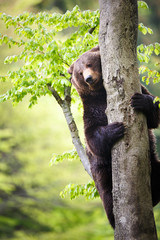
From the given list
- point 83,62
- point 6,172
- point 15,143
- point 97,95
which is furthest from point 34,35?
point 6,172

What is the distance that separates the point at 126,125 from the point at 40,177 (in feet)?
15.8

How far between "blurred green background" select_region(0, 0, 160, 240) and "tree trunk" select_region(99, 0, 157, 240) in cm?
423

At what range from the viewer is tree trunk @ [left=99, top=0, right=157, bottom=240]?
142 cm

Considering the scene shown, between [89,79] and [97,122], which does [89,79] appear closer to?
[89,79]

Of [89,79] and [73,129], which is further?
[73,129]

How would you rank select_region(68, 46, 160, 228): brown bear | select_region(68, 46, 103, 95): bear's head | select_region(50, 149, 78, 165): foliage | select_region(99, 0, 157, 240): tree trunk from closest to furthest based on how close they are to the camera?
select_region(99, 0, 157, 240): tree trunk
select_region(68, 46, 160, 228): brown bear
select_region(68, 46, 103, 95): bear's head
select_region(50, 149, 78, 165): foliage

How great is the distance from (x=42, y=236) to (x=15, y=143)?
198 cm

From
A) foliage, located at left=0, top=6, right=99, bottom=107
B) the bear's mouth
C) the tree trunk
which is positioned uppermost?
foliage, located at left=0, top=6, right=99, bottom=107

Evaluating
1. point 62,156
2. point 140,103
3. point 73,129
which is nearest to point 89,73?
point 140,103

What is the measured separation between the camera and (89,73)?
217 cm

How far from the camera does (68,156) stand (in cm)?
312

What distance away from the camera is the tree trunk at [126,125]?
1418mm

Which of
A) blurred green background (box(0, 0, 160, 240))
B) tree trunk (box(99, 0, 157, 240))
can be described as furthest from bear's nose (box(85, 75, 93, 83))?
blurred green background (box(0, 0, 160, 240))

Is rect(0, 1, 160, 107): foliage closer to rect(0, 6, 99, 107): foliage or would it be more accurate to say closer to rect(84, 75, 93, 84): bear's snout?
rect(0, 6, 99, 107): foliage
